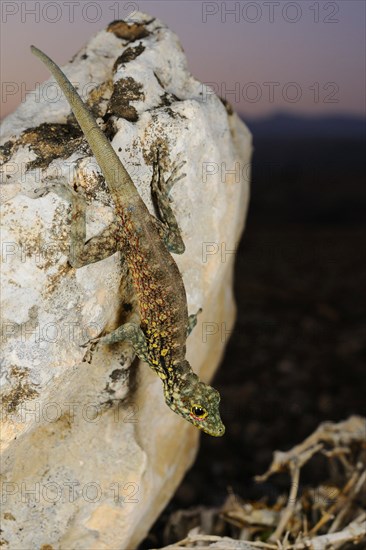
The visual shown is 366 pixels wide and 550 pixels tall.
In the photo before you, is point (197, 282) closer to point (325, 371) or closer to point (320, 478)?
point (320, 478)

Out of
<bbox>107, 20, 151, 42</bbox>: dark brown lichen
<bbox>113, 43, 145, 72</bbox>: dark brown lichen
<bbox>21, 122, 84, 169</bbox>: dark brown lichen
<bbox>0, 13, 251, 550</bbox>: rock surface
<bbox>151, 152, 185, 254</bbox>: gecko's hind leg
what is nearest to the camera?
<bbox>0, 13, 251, 550</bbox>: rock surface

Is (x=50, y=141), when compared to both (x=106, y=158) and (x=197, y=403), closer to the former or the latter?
(x=106, y=158)

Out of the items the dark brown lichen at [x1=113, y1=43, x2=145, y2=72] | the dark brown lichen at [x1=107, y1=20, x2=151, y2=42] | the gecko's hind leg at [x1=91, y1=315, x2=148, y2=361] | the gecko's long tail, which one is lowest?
the gecko's hind leg at [x1=91, y1=315, x2=148, y2=361]

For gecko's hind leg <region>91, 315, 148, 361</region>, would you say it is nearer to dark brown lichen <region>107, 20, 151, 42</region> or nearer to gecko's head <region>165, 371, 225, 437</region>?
gecko's head <region>165, 371, 225, 437</region>

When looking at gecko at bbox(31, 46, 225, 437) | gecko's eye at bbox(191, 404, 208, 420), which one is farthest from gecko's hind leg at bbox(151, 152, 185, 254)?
gecko's eye at bbox(191, 404, 208, 420)

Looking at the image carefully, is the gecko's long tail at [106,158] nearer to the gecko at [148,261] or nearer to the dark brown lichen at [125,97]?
the gecko at [148,261]

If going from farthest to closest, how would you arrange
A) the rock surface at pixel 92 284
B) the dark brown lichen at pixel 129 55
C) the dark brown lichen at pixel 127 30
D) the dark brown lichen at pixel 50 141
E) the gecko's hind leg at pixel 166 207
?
the dark brown lichen at pixel 127 30, the dark brown lichen at pixel 129 55, the gecko's hind leg at pixel 166 207, the dark brown lichen at pixel 50 141, the rock surface at pixel 92 284

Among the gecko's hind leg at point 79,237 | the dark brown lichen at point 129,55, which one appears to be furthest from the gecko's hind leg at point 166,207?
the dark brown lichen at point 129,55

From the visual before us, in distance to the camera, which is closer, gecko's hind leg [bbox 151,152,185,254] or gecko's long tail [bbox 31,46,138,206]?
gecko's long tail [bbox 31,46,138,206]

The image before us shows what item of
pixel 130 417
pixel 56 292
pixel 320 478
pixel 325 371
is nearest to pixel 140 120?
pixel 56 292
